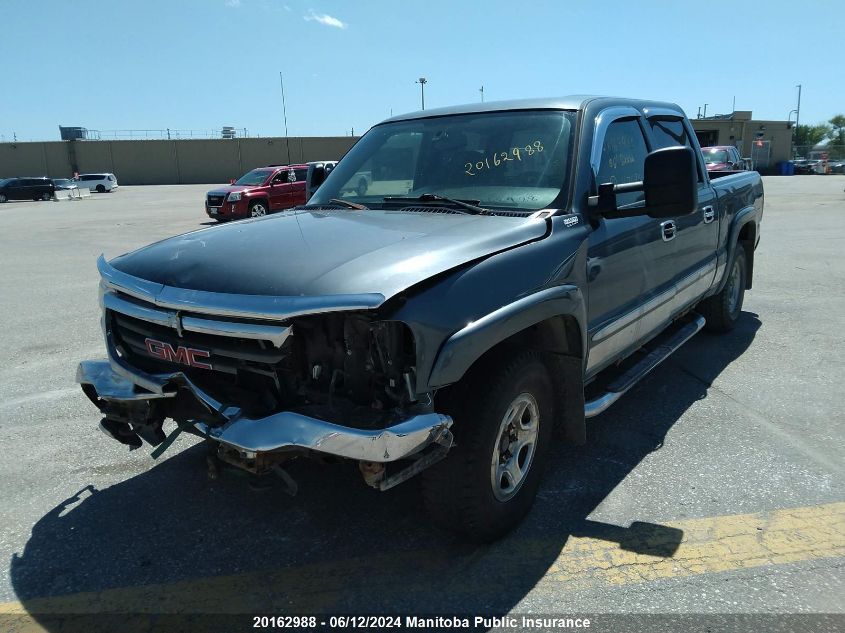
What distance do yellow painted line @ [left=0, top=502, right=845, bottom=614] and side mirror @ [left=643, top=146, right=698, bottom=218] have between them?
1.53 metres

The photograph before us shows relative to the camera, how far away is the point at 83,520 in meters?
3.22

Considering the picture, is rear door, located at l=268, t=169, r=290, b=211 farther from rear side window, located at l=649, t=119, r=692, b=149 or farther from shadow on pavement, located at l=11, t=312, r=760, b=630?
shadow on pavement, located at l=11, t=312, r=760, b=630

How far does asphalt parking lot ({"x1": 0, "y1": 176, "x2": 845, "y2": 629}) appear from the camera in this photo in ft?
8.67

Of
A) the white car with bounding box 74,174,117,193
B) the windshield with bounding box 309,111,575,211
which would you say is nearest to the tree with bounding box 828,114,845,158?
the white car with bounding box 74,174,117,193

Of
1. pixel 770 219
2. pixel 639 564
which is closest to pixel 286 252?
pixel 639 564

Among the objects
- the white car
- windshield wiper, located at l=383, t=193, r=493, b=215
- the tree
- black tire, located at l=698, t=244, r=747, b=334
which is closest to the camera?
windshield wiper, located at l=383, t=193, r=493, b=215

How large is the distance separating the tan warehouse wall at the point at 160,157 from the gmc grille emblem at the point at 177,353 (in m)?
57.2

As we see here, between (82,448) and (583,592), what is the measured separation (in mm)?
3089

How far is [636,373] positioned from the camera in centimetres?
400

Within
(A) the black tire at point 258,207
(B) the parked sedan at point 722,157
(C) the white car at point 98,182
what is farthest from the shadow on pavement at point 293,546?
(C) the white car at point 98,182

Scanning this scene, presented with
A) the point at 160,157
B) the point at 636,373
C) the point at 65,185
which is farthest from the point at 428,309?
the point at 160,157

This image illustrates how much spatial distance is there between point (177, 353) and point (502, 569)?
5.44ft

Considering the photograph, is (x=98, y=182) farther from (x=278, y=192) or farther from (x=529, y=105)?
(x=529, y=105)

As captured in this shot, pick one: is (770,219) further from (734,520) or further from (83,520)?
(83,520)
